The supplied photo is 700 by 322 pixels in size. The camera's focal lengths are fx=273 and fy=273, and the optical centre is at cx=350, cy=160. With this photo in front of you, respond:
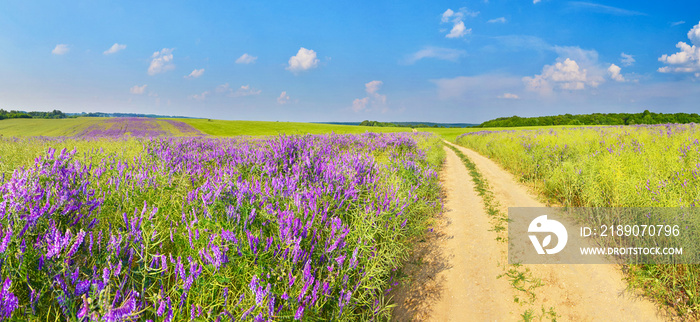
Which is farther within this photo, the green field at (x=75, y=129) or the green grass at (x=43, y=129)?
the green field at (x=75, y=129)

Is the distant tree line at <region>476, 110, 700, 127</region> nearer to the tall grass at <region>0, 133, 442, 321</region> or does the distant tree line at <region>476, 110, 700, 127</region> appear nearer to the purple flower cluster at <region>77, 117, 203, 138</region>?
the tall grass at <region>0, 133, 442, 321</region>

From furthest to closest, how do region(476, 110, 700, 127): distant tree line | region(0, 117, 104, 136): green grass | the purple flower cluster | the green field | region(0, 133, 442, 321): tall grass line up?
region(476, 110, 700, 127): distant tree line → the green field → region(0, 117, 104, 136): green grass → the purple flower cluster → region(0, 133, 442, 321): tall grass

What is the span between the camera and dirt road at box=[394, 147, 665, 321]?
122 inches

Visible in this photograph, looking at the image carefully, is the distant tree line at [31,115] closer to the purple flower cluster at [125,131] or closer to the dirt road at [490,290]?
the purple flower cluster at [125,131]

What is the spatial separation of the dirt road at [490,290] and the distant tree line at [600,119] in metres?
62.2

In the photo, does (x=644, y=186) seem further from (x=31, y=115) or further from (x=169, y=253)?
(x=31, y=115)

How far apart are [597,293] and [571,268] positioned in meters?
0.51

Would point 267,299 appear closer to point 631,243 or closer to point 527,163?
point 631,243

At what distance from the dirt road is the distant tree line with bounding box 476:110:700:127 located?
204ft

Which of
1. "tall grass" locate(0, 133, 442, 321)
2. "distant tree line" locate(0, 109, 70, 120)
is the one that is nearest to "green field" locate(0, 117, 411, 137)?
"distant tree line" locate(0, 109, 70, 120)

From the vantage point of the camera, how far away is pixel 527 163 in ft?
31.8

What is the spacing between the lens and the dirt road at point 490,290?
3107 mm

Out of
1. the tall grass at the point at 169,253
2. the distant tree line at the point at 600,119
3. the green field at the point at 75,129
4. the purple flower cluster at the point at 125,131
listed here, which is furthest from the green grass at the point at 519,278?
the distant tree line at the point at 600,119

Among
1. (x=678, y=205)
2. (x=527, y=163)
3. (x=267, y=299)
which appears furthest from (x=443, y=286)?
(x=527, y=163)
